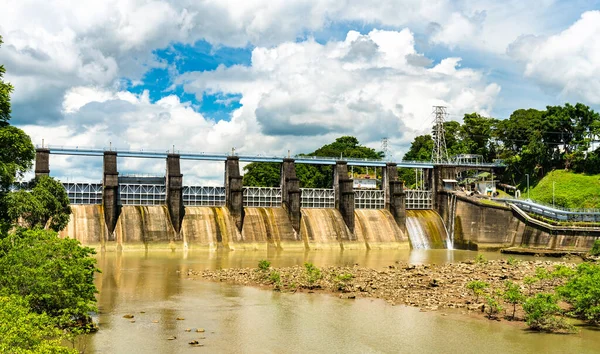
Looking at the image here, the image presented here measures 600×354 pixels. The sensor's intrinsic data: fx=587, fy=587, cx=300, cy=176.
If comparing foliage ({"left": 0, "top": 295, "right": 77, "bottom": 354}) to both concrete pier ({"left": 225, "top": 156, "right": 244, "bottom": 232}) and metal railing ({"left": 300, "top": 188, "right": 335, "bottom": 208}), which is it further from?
metal railing ({"left": 300, "top": 188, "right": 335, "bottom": 208})

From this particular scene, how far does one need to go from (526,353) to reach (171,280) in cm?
2658

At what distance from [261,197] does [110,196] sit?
17803 millimetres

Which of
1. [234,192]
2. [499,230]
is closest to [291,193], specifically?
[234,192]

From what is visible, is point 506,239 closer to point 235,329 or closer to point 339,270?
point 339,270

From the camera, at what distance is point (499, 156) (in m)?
93.2

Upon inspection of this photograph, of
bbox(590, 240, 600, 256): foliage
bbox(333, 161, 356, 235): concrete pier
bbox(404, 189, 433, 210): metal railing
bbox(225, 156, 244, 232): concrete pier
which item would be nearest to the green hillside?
bbox(404, 189, 433, 210): metal railing

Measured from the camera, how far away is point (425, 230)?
243ft

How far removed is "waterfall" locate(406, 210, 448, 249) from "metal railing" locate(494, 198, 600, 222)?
10181 mm

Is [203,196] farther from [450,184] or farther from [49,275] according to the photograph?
[49,275]

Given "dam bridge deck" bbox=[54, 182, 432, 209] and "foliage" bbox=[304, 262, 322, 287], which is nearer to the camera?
"foliage" bbox=[304, 262, 322, 287]

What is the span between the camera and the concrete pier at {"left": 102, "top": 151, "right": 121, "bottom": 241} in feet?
201

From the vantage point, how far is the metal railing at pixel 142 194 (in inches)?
2584

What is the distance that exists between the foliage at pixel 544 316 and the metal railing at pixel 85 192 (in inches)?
1949

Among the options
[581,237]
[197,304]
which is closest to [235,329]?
[197,304]
